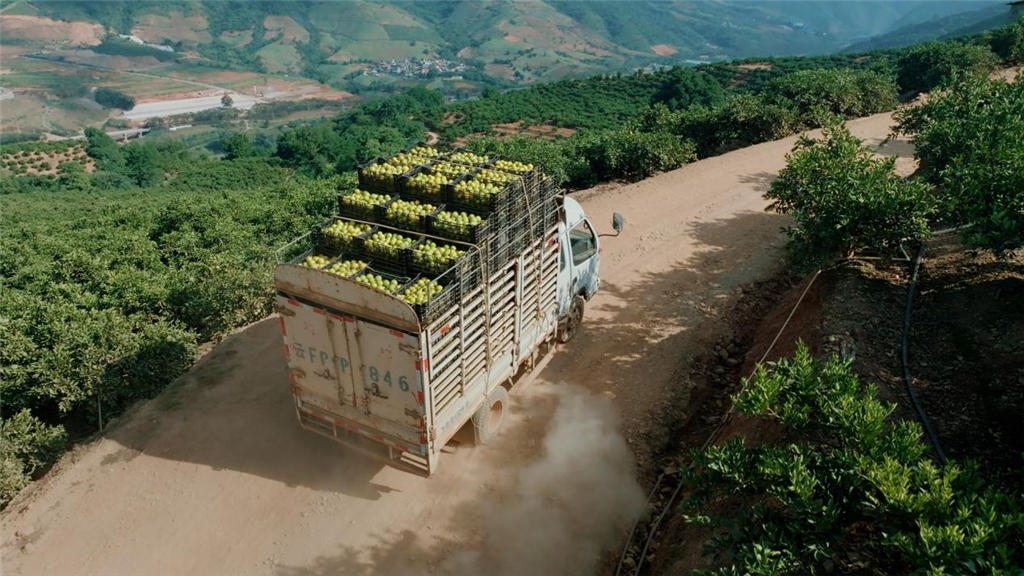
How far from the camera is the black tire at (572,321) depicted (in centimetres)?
1300

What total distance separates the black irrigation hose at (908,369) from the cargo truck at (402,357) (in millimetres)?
6019

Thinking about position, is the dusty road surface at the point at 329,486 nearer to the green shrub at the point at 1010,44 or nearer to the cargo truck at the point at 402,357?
the cargo truck at the point at 402,357

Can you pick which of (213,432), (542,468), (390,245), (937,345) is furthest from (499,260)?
(937,345)

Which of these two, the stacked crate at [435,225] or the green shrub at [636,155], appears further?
the green shrub at [636,155]

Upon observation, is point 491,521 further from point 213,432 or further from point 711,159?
point 711,159

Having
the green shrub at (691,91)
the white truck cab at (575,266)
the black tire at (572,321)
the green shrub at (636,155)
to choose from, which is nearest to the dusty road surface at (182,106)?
the green shrub at (691,91)

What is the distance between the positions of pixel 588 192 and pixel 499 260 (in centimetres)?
1385

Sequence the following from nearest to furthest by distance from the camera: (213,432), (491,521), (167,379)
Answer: (491,521)
(213,432)
(167,379)

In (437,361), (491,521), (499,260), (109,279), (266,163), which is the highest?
(499,260)

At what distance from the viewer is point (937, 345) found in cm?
1073

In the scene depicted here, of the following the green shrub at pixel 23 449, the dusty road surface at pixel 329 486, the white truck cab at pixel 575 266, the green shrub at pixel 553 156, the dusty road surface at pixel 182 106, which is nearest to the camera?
the dusty road surface at pixel 329 486

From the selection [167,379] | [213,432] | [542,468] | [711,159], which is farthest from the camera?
[711,159]

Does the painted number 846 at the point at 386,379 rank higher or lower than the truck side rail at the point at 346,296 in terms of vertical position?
lower

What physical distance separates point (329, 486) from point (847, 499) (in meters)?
7.45
